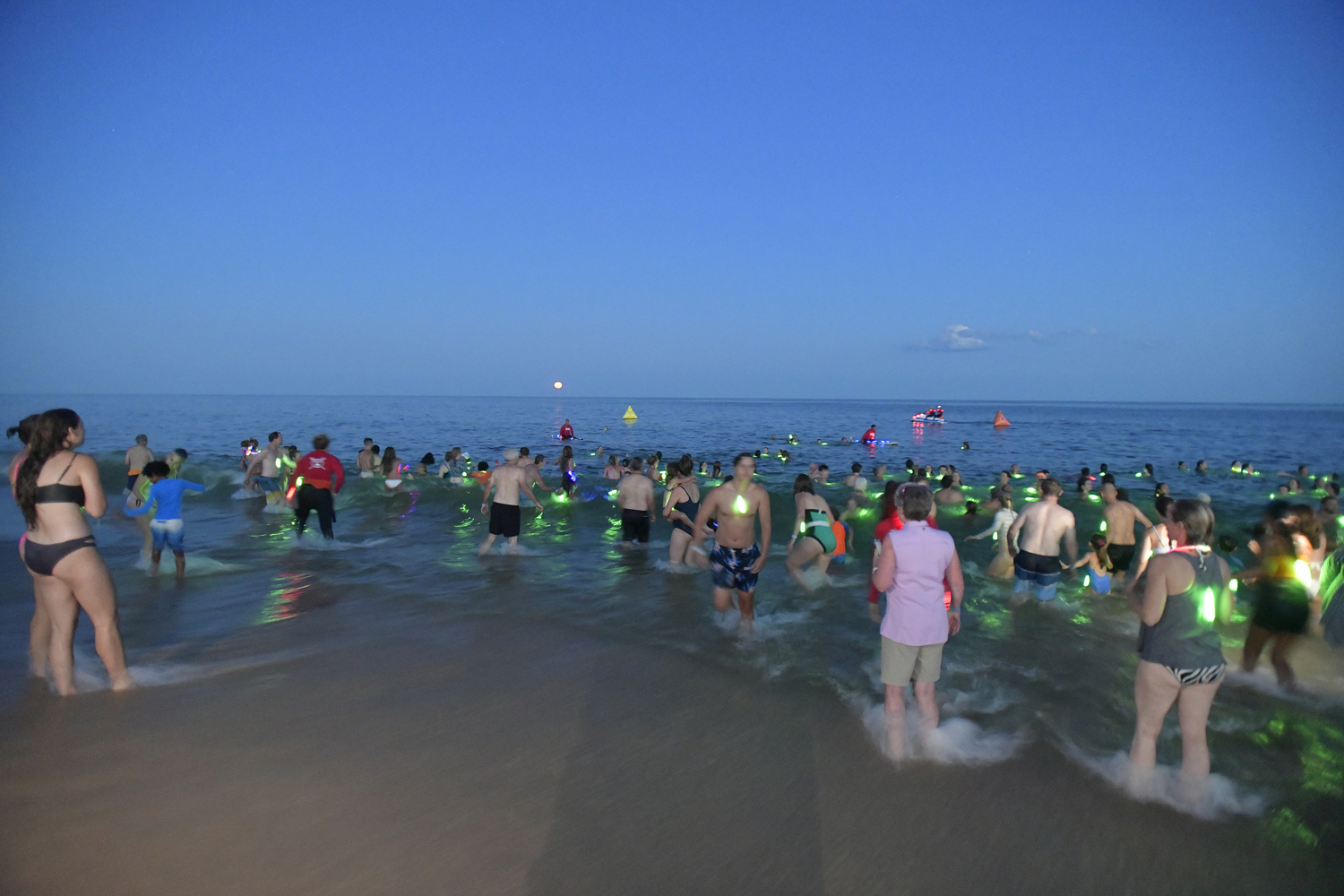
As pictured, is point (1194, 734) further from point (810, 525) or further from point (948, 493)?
point (948, 493)

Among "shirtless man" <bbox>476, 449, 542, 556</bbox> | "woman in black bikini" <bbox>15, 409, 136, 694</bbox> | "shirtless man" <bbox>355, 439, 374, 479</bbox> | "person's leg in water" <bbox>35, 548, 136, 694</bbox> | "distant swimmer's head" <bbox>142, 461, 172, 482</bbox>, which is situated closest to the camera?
"woman in black bikini" <bbox>15, 409, 136, 694</bbox>

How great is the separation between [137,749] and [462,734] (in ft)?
6.48

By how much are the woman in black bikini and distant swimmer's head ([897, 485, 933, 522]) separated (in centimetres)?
507

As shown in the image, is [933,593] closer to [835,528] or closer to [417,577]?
[835,528]

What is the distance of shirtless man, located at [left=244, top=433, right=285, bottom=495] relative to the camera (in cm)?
1564

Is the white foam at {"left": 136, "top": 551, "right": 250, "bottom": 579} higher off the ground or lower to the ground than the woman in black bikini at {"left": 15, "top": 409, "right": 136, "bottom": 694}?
lower

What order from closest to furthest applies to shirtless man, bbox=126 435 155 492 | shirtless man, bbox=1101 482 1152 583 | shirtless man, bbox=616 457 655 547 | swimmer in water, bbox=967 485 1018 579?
shirtless man, bbox=1101 482 1152 583
swimmer in water, bbox=967 485 1018 579
shirtless man, bbox=616 457 655 547
shirtless man, bbox=126 435 155 492

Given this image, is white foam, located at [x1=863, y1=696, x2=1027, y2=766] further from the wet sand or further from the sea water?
the wet sand

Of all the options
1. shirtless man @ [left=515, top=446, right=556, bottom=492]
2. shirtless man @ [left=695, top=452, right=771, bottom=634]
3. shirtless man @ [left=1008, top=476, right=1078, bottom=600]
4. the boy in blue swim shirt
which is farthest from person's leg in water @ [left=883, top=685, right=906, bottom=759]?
shirtless man @ [left=515, top=446, right=556, bottom=492]

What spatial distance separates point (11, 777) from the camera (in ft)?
13.3

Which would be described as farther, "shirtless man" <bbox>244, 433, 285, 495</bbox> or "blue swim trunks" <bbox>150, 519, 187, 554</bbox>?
"shirtless man" <bbox>244, 433, 285, 495</bbox>

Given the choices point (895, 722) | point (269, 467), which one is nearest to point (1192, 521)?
point (895, 722)

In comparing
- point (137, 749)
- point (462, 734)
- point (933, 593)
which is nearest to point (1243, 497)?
point (933, 593)

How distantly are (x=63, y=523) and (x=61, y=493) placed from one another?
0.20 metres
